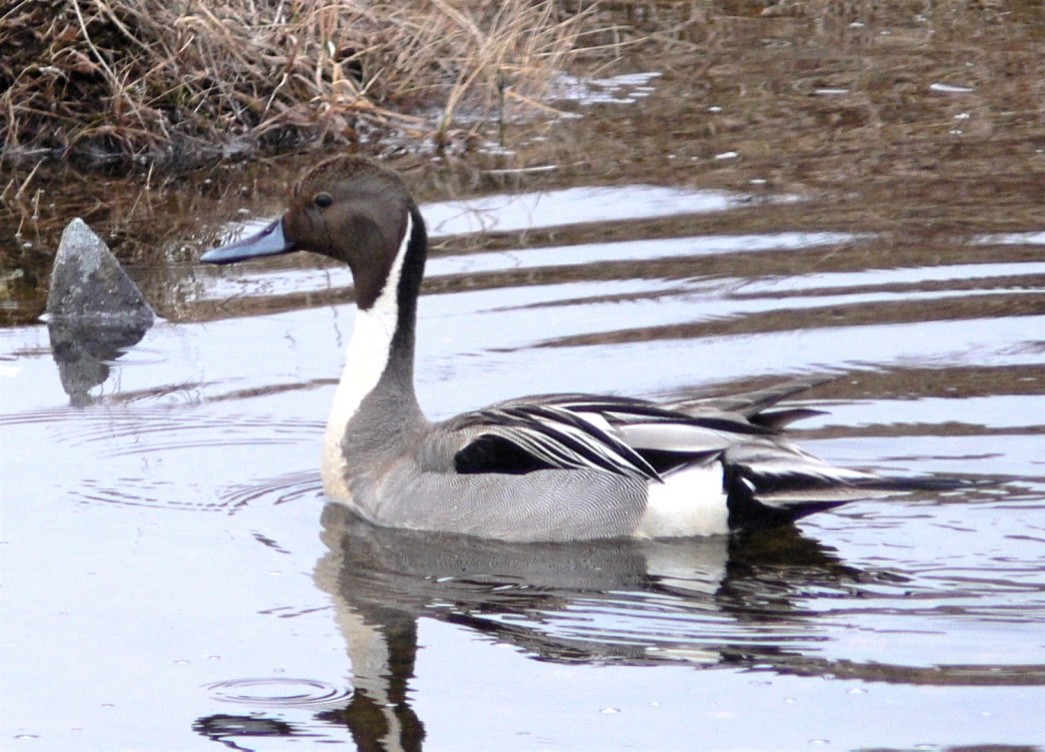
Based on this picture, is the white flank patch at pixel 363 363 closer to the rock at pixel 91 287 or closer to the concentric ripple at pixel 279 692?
the concentric ripple at pixel 279 692

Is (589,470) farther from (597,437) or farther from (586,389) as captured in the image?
(586,389)

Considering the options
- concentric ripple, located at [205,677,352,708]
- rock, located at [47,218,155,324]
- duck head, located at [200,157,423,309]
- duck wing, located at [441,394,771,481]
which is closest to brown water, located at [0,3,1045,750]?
concentric ripple, located at [205,677,352,708]

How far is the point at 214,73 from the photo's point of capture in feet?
33.4

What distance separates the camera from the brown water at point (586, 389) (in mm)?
4527

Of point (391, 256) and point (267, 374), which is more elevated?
point (391, 256)

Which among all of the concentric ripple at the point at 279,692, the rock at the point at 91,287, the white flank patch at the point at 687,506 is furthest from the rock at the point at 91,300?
the concentric ripple at the point at 279,692

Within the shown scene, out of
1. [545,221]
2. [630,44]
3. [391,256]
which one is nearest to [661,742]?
[391,256]

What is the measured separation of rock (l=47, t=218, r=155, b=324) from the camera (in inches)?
306

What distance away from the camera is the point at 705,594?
5211 mm

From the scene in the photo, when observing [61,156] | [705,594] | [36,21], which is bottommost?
[705,594]

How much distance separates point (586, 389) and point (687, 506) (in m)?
1.14

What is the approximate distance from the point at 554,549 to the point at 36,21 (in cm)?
602

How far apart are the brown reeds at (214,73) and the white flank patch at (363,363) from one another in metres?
4.23

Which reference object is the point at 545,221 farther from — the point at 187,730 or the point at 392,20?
the point at 187,730
